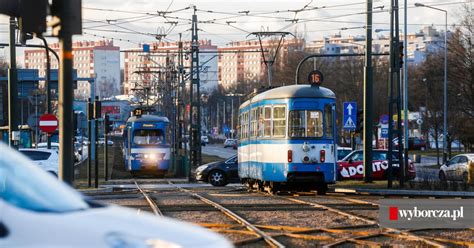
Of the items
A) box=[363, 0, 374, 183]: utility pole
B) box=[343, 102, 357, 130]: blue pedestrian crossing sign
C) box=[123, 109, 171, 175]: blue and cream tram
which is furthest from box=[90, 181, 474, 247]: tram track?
box=[123, 109, 171, 175]: blue and cream tram

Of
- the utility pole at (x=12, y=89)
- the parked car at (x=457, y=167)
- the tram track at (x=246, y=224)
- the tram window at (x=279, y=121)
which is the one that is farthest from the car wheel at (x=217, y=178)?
the tram track at (x=246, y=224)

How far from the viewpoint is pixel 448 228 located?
15.2m

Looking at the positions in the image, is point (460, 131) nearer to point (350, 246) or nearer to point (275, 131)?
point (275, 131)

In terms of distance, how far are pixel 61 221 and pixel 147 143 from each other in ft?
141

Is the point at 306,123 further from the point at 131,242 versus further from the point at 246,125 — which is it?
the point at 131,242

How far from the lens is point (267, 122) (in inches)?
1003

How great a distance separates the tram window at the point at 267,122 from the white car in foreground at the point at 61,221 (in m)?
20.1

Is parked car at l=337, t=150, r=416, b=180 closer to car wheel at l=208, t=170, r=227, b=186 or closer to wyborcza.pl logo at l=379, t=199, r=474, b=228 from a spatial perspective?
car wheel at l=208, t=170, r=227, b=186

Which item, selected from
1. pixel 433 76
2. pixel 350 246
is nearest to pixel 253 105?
pixel 350 246

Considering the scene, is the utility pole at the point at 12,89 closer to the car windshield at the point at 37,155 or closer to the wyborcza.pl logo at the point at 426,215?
the car windshield at the point at 37,155

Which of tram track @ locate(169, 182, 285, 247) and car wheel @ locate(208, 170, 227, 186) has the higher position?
tram track @ locate(169, 182, 285, 247)

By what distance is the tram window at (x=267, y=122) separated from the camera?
25.3 meters

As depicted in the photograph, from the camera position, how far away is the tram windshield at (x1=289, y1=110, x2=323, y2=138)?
24.7 meters

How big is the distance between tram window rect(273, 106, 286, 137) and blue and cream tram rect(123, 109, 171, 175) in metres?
22.6
